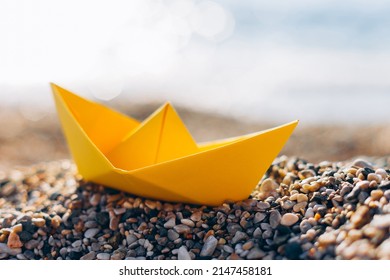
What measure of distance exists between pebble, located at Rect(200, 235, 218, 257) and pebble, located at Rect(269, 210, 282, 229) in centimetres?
21

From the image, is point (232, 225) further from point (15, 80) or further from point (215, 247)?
point (15, 80)

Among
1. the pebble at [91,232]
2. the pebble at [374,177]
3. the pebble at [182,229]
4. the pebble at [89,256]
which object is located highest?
the pebble at [374,177]

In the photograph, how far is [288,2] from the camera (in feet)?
25.3

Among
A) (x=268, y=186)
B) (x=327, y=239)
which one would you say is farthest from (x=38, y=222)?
Answer: (x=327, y=239)

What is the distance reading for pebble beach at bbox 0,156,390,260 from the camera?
1.39 metres

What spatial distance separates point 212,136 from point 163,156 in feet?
7.27

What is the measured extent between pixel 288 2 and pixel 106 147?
6597 mm

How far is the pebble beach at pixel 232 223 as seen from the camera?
1.39 metres

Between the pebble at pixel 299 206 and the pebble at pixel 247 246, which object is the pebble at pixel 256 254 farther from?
the pebble at pixel 299 206

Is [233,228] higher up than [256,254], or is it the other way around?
[233,228]

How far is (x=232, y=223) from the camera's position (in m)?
1.57

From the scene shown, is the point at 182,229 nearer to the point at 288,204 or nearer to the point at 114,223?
the point at 114,223

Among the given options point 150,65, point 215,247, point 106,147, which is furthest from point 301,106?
point 215,247

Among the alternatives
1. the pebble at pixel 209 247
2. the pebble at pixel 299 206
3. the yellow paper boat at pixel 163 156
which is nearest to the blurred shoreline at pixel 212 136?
the yellow paper boat at pixel 163 156
